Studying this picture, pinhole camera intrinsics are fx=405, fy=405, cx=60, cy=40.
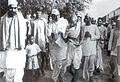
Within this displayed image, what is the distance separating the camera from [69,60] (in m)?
7.11

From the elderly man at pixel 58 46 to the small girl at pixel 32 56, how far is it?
325mm

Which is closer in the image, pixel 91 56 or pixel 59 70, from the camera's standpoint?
pixel 59 70

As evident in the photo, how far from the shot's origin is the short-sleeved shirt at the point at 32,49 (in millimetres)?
7703

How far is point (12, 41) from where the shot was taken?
19.3ft

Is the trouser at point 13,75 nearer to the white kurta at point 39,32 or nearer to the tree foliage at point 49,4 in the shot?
the tree foliage at point 49,4

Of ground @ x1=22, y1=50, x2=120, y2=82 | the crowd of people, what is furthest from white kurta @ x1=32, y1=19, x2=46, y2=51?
ground @ x1=22, y1=50, x2=120, y2=82

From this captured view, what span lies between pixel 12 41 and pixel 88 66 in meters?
2.30

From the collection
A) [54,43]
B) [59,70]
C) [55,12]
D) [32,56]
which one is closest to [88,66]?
[59,70]

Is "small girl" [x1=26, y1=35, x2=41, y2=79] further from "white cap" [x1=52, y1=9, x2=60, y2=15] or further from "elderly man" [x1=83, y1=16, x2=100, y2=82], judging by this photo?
"elderly man" [x1=83, y1=16, x2=100, y2=82]

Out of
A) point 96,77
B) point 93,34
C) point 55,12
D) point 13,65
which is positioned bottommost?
point 96,77

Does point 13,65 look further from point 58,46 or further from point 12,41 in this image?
point 58,46

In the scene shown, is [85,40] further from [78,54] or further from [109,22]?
[109,22]

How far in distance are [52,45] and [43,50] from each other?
0.60 meters

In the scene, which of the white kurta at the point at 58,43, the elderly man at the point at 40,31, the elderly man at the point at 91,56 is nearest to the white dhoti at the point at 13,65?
the white kurta at the point at 58,43
